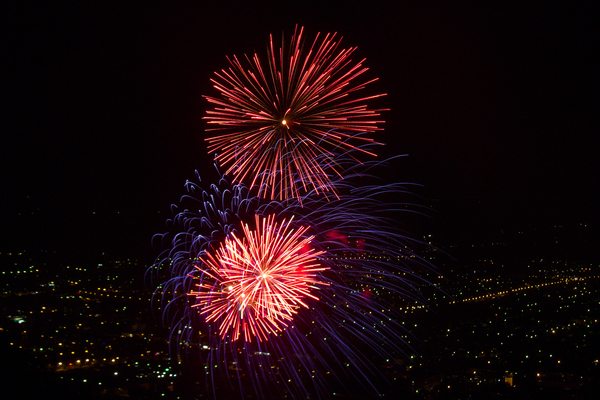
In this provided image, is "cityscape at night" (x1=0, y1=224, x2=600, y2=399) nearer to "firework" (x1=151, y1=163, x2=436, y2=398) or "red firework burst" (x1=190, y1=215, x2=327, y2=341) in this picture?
"firework" (x1=151, y1=163, x2=436, y2=398)

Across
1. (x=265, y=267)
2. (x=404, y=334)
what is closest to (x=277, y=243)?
(x=265, y=267)

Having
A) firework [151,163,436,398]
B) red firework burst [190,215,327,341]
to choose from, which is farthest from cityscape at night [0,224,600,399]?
red firework burst [190,215,327,341]

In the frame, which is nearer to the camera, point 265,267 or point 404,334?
point 265,267

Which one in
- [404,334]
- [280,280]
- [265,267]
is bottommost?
[404,334]

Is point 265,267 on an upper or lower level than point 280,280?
upper

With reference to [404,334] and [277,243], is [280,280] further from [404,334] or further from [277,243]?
[404,334]

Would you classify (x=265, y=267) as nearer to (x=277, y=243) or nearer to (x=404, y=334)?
(x=277, y=243)

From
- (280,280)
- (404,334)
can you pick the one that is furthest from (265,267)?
(404,334)

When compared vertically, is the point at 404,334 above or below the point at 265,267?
below

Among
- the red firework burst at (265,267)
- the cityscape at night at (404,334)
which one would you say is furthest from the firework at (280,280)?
the cityscape at night at (404,334)

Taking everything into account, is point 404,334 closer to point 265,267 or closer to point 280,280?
point 280,280
